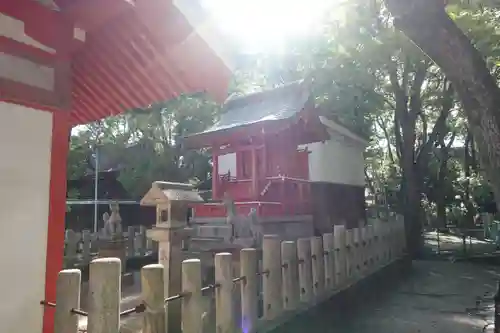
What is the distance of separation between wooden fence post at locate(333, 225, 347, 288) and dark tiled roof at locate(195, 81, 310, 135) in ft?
18.4

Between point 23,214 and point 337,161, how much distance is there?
16.4m

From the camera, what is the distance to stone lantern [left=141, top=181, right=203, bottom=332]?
511 cm

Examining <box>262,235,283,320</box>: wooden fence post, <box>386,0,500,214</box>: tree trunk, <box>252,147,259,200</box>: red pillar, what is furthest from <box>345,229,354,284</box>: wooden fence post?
<box>252,147,259,200</box>: red pillar

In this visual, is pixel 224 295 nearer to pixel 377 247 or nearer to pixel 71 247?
pixel 71 247

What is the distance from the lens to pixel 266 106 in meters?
15.6

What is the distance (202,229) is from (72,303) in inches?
392

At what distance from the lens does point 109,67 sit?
12.8ft

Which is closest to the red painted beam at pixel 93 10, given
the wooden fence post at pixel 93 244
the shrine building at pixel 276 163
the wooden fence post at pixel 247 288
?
the wooden fence post at pixel 247 288

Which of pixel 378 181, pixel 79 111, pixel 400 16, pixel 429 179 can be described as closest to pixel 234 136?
pixel 79 111

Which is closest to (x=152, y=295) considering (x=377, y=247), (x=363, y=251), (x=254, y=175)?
(x=363, y=251)

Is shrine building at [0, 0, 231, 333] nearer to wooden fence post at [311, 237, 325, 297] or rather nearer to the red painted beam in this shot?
the red painted beam

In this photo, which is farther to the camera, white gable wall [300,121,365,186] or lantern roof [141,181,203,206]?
white gable wall [300,121,365,186]

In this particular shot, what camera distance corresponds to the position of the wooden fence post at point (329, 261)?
6914 millimetres

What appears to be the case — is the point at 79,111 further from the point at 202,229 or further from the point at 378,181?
the point at 378,181
